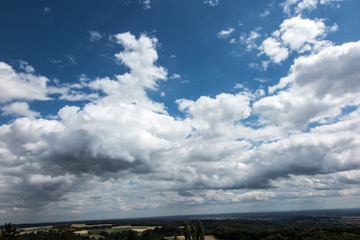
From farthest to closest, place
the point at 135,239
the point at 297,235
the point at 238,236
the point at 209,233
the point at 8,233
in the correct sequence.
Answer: the point at 209,233
the point at 238,236
the point at 297,235
the point at 135,239
the point at 8,233

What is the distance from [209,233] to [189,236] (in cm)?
11733

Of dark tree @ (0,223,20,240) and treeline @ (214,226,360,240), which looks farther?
treeline @ (214,226,360,240)

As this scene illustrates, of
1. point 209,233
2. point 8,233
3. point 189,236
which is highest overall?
point 8,233

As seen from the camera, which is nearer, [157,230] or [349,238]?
[349,238]

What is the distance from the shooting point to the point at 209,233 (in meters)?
191

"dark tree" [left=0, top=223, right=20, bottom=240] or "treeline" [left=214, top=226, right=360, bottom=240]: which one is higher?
A: "dark tree" [left=0, top=223, right=20, bottom=240]

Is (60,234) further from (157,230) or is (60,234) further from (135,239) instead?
(157,230)

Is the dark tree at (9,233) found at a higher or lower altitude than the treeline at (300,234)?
higher

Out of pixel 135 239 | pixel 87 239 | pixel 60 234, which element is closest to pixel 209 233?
pixel 87 239

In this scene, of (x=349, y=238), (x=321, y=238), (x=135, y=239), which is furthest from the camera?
(x=321, y=238)

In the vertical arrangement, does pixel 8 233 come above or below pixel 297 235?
above

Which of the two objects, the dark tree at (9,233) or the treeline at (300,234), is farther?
the treeline at (300,234)

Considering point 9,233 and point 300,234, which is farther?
point 300,234

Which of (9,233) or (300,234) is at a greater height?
(9,233)
